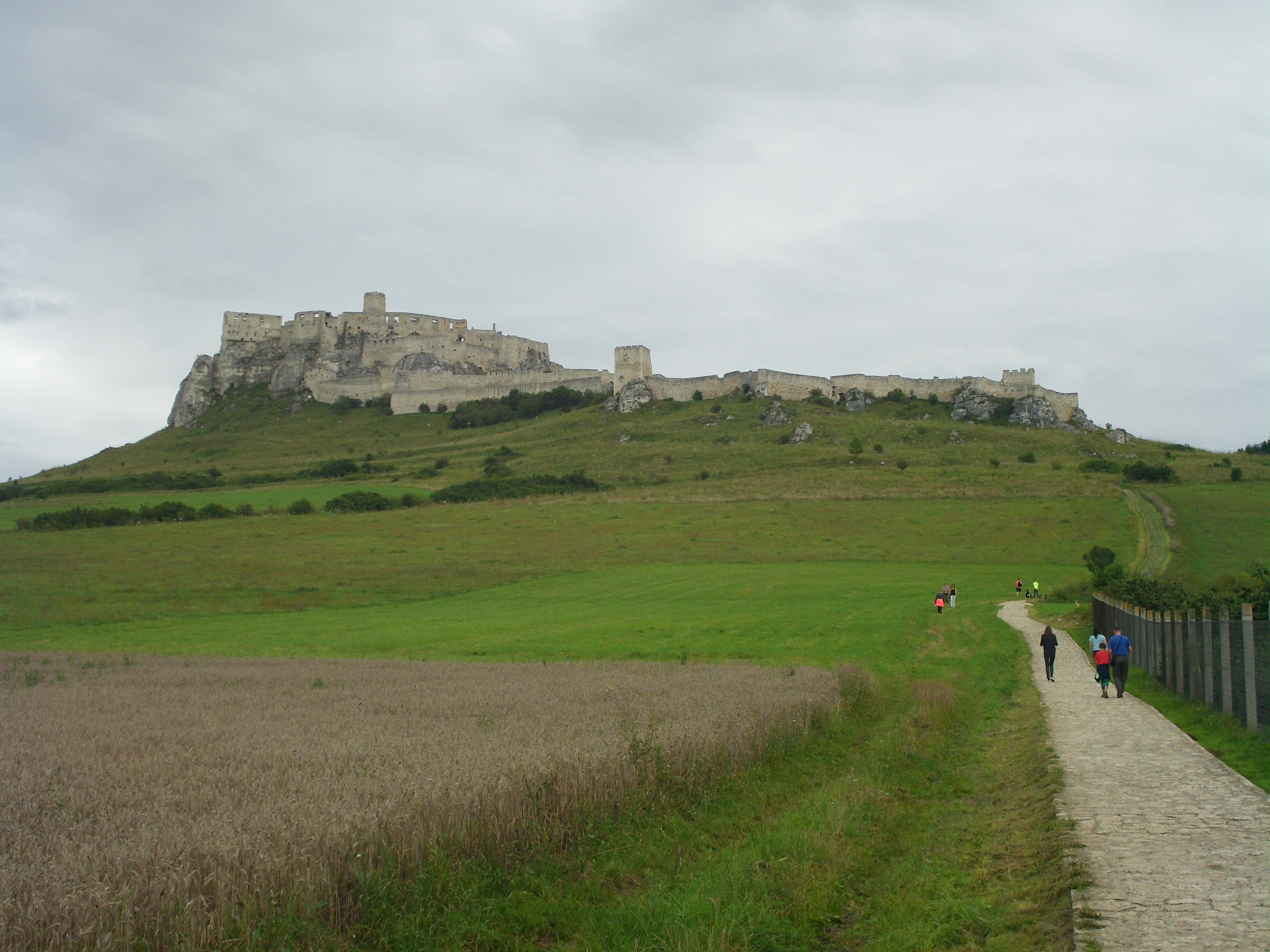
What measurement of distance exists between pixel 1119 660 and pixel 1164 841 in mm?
11531

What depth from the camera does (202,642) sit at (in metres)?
26.4

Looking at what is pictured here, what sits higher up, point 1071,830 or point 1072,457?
point 1072,457

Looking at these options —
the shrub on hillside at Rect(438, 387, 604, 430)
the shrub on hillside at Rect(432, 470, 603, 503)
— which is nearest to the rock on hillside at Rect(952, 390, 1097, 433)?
the shrub on hillside at Rect(438, 387, 604, 430)

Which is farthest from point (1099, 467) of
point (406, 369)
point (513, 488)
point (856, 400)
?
point (406, 369)

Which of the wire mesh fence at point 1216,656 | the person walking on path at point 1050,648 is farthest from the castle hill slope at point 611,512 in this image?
the wire mesh fence at point 1216,656

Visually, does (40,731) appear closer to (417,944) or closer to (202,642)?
(417,944)

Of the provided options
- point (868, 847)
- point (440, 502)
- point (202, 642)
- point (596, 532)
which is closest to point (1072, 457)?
point (596, 532)

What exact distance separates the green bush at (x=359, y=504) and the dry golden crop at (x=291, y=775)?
5422 cm

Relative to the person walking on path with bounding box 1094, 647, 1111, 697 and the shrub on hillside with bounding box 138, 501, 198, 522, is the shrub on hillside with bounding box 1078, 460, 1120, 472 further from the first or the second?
the shrub on hillside with bounding box 138, 501, 198, 522

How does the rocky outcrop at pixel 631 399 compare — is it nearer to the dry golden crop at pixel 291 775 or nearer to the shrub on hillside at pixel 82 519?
the shrub on hillside at pixel 82 519

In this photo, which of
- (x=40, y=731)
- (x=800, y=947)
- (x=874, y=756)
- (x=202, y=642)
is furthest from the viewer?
(x=202, y=642)

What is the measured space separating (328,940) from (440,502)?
69206mm

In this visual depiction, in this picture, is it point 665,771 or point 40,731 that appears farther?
point 40,731

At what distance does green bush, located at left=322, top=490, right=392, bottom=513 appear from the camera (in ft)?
228
